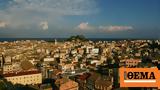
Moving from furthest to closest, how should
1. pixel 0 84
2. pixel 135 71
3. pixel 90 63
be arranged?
pixel 90 63, pixel 0 84, pixel 135 71

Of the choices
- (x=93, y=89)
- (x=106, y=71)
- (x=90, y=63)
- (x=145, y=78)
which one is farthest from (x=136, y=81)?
(x=90, y=63)

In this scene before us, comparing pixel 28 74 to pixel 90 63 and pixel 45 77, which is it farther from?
pixel 90 63

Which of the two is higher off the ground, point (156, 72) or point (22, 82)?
point (156, 72)

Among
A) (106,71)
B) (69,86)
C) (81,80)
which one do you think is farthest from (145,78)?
(106,71)

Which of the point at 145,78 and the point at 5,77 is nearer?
the point at 145,78

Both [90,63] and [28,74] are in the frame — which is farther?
[90,63]

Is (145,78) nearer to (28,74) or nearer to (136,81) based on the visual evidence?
(136,81)

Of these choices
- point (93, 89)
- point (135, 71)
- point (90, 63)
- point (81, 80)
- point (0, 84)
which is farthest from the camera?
point (90, 63)

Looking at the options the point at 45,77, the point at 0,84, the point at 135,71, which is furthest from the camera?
the point at 45,77

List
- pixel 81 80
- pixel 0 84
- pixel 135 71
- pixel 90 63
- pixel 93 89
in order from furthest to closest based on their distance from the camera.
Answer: pixel 90 63
pixel 81 80
pixel 93 89
pixel 0 84
pixel 135 71
